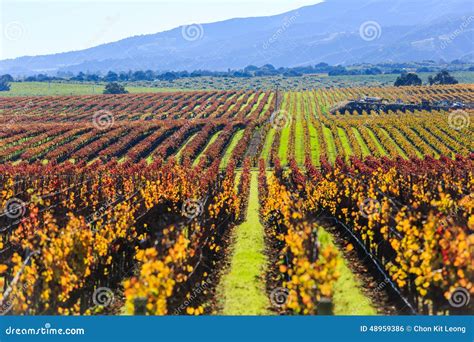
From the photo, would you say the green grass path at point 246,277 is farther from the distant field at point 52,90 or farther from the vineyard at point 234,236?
the distant field at point 52,90

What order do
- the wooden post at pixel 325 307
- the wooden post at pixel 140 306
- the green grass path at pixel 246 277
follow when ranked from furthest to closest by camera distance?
1. the green grass path at pixel 246 277
2. the wooden post at pixel 140 306
3. the wooden post at pixel 325 307

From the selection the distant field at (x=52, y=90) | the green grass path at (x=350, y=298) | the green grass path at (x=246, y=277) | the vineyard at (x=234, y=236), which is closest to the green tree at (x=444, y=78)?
the distant field at (x=52, y=90)

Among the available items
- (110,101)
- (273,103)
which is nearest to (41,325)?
(273,103)

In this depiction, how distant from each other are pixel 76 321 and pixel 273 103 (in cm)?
10065

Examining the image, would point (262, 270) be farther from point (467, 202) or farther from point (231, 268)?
point (467, 202)

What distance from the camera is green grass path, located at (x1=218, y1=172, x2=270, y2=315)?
16.0 m

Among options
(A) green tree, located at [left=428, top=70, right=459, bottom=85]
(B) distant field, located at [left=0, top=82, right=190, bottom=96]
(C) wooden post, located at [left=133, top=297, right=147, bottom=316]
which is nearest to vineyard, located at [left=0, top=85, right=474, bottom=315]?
(C) wooden post, located at [left=133, top=297, right=147, bottom=316]

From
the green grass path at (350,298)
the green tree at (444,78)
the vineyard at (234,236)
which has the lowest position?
the green grass path at (350,298)

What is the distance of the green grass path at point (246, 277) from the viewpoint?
15953 mm

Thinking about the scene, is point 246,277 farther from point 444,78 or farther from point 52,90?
point 444,78

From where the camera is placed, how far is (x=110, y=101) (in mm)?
117562

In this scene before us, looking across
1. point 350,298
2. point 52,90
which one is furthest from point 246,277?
point 52,90

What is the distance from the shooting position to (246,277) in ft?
61.5

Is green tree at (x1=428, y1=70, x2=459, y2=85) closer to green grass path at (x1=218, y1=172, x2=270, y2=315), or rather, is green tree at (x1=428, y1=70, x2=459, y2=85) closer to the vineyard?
the vineyard
